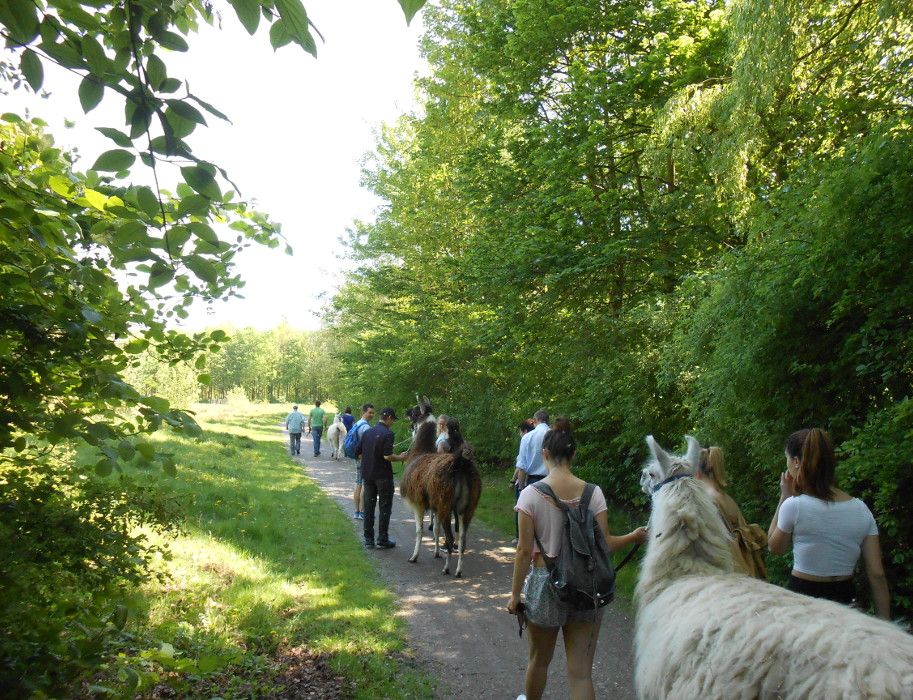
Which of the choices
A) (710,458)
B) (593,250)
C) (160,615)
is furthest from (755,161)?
(160,615)

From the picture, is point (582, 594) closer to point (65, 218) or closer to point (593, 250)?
point (65, 218)

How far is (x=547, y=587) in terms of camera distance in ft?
12.0

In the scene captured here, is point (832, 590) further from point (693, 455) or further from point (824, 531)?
point (693, 455)

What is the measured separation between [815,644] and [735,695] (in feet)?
1.23

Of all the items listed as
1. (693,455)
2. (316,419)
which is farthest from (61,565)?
(316,419)

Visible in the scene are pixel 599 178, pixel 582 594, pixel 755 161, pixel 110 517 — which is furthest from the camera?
pixel 599 178

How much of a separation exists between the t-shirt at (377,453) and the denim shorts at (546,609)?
6.28 m

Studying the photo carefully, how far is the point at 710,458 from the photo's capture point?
177 inches

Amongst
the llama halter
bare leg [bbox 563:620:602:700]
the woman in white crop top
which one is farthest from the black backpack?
the woman in white crop top

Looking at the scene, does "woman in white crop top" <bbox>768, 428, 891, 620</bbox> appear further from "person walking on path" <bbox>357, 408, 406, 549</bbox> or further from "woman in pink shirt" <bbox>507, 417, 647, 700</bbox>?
"person walking on path" <bbox>357, 408, 406, 549</bbox>

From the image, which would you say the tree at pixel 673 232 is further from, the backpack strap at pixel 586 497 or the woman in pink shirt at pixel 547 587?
the woman in pink shirt at pixel 547 587

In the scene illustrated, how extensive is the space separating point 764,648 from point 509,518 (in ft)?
33.0

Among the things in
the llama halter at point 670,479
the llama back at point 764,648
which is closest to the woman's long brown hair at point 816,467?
the llama halter at point 670,479

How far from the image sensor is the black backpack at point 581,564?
140 inches
